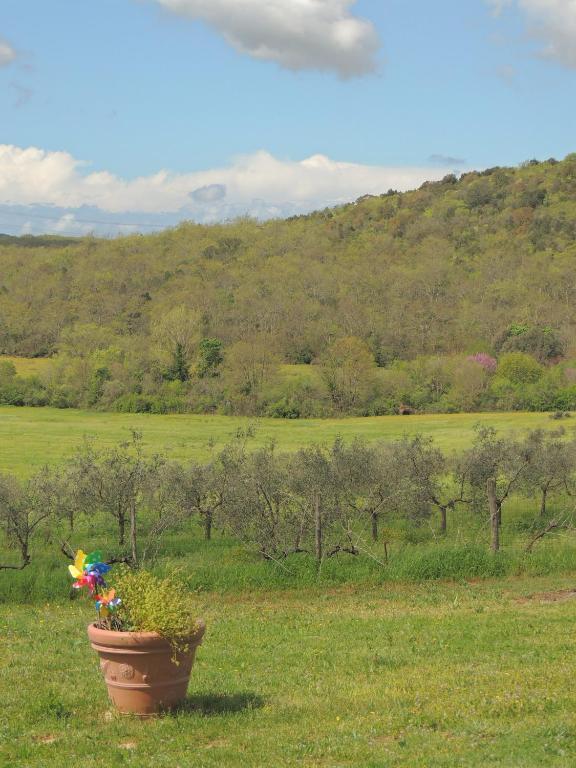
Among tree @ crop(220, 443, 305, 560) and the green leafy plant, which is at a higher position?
the green leafy plant

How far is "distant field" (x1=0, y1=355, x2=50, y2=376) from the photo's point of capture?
8619 centimetres

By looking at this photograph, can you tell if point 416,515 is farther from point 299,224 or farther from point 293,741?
point 299,224

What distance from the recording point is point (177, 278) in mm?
113125

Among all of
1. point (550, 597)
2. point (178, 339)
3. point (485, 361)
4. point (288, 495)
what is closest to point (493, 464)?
point (288, 495)

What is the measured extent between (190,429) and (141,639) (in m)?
54.8

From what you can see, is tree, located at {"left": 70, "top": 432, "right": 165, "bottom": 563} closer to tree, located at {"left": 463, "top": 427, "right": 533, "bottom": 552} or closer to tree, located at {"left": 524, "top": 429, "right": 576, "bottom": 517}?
tree, located at {"left": 463, "top": 427, "right": 533, "bottom": 552}

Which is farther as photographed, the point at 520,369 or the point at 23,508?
the point at 520,369

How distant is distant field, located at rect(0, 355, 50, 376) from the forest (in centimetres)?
168

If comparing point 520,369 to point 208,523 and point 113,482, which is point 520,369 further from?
point 113,482

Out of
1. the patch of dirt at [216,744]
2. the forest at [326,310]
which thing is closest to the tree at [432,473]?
the patch of dirt at [216,744]

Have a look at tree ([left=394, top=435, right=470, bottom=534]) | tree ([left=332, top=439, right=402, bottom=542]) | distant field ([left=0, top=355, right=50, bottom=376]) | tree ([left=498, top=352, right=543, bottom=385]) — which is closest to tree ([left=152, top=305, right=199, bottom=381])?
distant field ([left=0, top=355, right=50, bottom=376])

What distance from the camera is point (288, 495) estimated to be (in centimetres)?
2150

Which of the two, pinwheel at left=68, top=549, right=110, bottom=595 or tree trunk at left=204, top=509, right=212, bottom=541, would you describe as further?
tree trunk at left=204, top=509, right=212, bottom=541

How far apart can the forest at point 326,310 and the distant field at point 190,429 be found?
441cm
